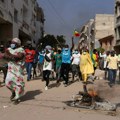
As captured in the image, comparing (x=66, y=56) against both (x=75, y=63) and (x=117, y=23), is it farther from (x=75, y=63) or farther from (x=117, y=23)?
(x=117, y=23)

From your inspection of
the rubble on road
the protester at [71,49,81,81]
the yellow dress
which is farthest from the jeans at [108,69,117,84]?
the rubble on road

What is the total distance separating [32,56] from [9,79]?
577cm

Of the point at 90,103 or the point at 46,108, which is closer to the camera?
the point at 46,108

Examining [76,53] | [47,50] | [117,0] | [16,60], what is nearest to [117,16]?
[117,0]

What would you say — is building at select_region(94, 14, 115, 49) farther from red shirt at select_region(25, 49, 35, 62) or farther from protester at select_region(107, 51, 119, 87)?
red shirt at select_region(25, 49, 35, 62)

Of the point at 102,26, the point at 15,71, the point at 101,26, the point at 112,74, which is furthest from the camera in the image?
the point at 102,26

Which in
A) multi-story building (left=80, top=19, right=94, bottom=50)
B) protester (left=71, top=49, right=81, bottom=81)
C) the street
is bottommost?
the street

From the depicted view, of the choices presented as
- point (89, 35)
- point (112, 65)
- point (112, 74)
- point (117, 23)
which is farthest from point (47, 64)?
point (89, 35)

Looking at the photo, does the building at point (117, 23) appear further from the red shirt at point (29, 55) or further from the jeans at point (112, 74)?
the red shirt at point (29, 55)

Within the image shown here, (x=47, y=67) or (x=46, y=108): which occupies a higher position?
(x=47, y=67)

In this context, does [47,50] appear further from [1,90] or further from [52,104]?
[52,104]

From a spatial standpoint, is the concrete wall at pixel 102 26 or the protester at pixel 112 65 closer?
the protester at pixel 112 65

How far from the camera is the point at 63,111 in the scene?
9055 millimetres

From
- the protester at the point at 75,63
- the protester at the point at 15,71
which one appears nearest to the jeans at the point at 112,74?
the protester at the point at 75,63
